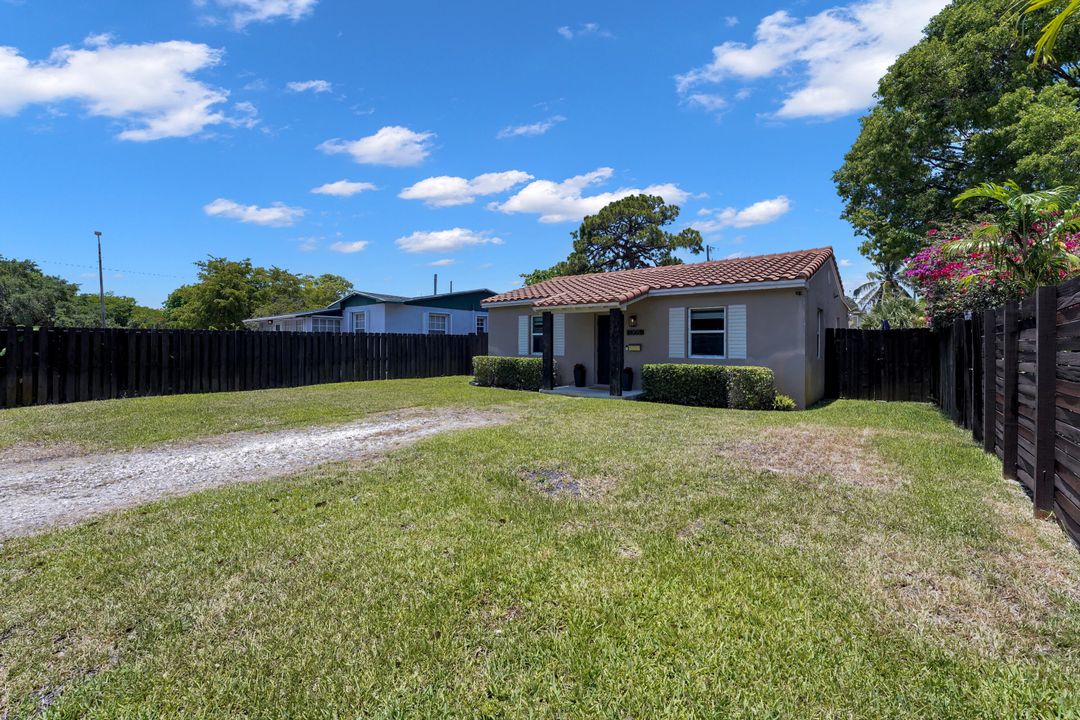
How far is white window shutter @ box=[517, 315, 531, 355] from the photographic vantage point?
16562mm

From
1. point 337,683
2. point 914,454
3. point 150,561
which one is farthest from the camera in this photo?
point 914,454

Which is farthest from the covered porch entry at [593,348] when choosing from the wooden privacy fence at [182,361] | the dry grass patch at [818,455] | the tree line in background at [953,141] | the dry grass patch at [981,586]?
the dry grass patch at [981,586]

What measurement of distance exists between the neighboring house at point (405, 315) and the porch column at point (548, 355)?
10323mm

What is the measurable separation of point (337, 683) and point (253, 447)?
18.6 ft

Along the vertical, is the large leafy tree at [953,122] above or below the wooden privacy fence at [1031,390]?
above

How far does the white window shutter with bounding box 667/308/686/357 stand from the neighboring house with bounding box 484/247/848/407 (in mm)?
27

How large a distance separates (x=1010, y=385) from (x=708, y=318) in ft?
26.3

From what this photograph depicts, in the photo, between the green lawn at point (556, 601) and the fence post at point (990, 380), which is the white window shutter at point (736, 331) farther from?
the green lawn at point (556, 601)

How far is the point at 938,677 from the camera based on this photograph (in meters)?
2.08

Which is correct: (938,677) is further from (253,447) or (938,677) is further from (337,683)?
(253,447)

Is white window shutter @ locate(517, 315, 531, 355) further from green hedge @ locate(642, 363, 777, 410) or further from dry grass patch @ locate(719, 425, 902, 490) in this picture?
dry grass patch @ locate(719, 425, 902, 490)

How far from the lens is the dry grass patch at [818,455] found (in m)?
5.25

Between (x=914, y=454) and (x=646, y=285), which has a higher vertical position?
(x=646, y=285)

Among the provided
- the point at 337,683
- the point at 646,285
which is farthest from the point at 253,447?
the point at 646,285
